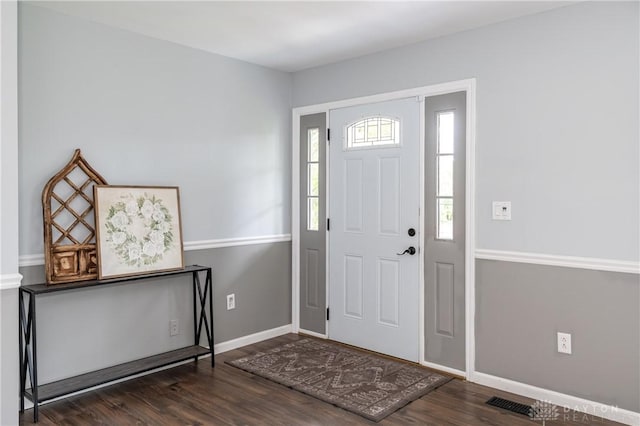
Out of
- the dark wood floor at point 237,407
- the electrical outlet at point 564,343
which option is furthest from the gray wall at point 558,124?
the dark wood floor at point 237,407

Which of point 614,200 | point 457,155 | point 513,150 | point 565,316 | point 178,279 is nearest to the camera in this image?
point 614,200

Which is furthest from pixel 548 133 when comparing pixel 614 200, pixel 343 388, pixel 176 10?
pixel 176 10

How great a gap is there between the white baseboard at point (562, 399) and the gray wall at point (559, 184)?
0.15 feet

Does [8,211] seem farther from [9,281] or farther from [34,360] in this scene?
[34,360]

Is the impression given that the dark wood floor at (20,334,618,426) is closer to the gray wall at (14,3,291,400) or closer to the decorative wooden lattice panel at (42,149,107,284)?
the gray wall at (14,3,291,400)

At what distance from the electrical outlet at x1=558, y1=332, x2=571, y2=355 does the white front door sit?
105 centimetres

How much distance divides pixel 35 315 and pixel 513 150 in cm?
326

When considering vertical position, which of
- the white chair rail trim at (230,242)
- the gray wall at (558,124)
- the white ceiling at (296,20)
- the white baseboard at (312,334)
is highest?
the white ceiling at (296,20)

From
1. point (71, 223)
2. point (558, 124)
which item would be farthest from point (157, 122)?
point (558, 124)

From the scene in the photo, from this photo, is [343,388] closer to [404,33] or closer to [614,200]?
[614,200]

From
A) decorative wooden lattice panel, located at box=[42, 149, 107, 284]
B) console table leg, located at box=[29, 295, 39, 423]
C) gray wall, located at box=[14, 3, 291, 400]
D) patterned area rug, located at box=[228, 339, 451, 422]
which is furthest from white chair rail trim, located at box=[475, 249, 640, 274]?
console table leg, located at box=[29, 295, 39, 423]

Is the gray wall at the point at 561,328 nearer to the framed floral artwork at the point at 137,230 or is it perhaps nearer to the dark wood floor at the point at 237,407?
the dark wood floor at the point at 237,407

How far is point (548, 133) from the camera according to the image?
3.15 meters

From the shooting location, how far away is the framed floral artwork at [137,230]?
129 inches
